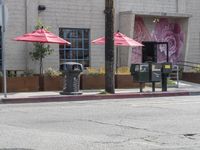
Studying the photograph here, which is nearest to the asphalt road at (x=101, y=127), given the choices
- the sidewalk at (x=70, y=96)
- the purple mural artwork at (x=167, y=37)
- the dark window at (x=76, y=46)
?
the sidewalk at (x=70, y=96)

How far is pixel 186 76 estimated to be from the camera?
31.2 meters

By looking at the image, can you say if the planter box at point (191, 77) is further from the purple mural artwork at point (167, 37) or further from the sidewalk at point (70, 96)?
the sidewalk at point (70, 96)

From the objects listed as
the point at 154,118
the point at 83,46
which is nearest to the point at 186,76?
the point at 83,46

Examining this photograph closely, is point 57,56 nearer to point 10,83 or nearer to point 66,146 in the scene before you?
point 10,83

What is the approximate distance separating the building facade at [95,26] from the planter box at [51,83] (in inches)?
118

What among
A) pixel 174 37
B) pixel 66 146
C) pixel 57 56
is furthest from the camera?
pixel 174 37

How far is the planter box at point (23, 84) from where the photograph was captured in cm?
2314

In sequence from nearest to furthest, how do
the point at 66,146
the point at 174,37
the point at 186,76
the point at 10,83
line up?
1. the point at 66,146
2. the point at 10,83
3. the point at 186,76
4. the point at 174,37

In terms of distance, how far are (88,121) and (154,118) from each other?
5.93 feet

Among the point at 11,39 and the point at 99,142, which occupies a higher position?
the point at 11,39

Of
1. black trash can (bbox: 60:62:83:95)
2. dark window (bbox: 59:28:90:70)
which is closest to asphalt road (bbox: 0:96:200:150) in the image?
black trash can (bbox: 60:62:83:95)

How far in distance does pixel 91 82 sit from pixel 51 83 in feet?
6.61

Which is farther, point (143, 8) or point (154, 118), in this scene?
point (143, 8)

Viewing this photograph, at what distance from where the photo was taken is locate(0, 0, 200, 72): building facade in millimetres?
26938
